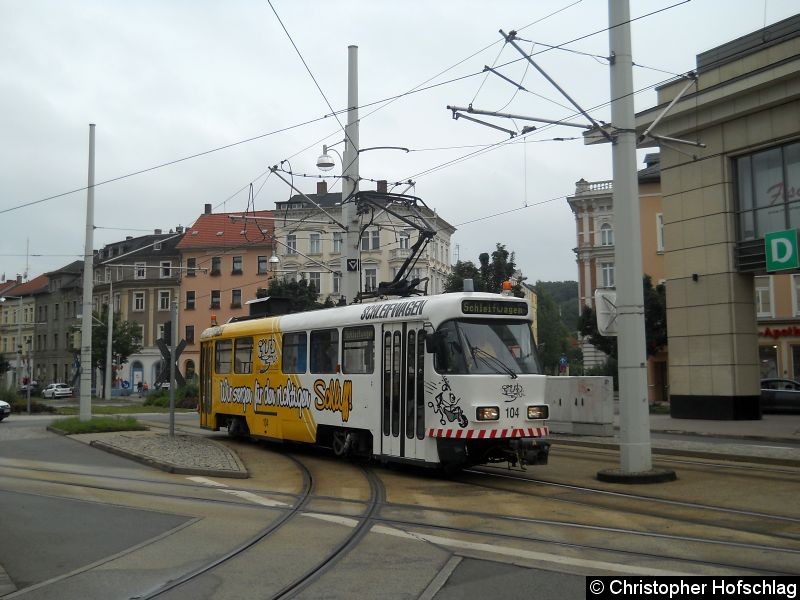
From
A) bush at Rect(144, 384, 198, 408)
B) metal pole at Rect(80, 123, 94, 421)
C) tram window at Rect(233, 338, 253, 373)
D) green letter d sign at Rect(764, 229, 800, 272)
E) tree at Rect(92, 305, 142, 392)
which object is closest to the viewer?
tram window at Rect(233, 338, 253, 373)

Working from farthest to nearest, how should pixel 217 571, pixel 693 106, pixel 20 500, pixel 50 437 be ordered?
1. pixel 693 106
2. pixel 50 437
3. pixel 20 500
4. pixel 217 571

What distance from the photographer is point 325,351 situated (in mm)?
15641

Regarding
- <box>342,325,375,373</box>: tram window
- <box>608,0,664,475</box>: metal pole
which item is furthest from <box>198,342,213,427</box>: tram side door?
<box>608,0,664,475</box>: metal pole

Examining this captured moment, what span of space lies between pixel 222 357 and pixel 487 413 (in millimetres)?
9735

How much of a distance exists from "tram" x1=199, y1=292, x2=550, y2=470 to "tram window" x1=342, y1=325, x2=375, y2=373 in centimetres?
2

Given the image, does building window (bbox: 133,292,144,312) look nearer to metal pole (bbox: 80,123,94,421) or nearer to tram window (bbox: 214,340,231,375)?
metal pole (bbox: 80,123,94,421)

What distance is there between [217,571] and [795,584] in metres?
4.58

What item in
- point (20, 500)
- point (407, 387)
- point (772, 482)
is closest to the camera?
point (20, 500)

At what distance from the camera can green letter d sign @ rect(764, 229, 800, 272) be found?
22.5 m

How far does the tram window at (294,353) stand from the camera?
16.3m

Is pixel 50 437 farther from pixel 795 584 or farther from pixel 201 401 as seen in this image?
pixel 795 584

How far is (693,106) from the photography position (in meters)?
25.3

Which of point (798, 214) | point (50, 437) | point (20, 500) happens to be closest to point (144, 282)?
point (50, 437)

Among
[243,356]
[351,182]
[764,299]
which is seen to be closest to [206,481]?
[243,356]
